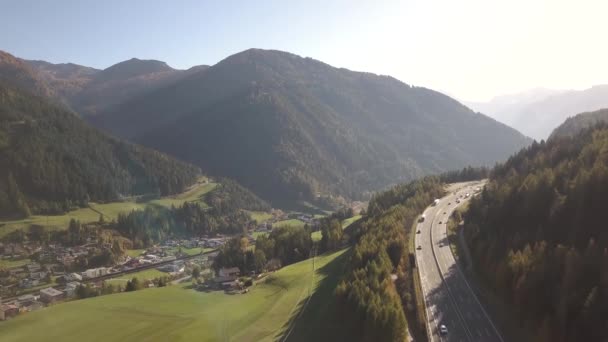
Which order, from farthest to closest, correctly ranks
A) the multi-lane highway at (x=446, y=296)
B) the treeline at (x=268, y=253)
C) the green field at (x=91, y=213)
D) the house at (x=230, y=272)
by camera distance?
the green field at (x=91, y=213) → the treeline at (x=268, y=253) → the house at (x=230, y=272) → the multi-lane highway at (x=446, y=296)

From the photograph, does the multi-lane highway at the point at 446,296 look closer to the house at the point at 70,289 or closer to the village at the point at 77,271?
the village at the point at 77,271

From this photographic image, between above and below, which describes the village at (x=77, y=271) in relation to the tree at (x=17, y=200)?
below

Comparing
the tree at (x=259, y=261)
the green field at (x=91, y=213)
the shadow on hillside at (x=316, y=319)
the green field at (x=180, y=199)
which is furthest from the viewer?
the green field at (x=180, y=199)

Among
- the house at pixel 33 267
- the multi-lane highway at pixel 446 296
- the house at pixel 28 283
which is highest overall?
the multi-lane highway at pixel 446 296

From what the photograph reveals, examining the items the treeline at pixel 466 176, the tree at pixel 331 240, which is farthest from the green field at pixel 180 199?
the treeline at pixel 466 176

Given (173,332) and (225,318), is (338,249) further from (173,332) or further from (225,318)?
(173,332)

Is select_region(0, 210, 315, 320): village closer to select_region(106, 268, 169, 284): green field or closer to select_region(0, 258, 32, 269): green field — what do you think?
select_region(0, 258, 32, 269): green field
